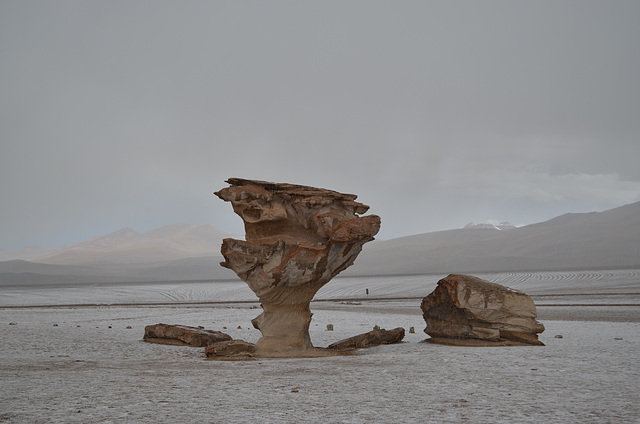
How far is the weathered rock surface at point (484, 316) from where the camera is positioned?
1200cm

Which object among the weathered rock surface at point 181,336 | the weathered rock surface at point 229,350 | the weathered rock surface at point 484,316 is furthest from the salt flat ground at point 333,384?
the weathered rock surface at point 181,336

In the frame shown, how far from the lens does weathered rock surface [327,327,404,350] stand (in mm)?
12750

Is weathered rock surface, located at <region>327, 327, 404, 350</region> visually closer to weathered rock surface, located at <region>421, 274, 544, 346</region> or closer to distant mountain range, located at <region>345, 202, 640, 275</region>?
weathered rock surface, located at <region>421, 274, 544, 346</region>

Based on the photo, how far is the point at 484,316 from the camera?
12.1 meters

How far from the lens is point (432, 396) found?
Answer: 664 centimetres

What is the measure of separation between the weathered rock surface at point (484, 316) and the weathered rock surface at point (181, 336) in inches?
214

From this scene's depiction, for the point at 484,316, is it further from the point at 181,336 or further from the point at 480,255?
the point at 480,255

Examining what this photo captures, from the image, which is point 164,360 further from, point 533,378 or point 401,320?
point 401,320

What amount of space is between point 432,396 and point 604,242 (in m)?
107

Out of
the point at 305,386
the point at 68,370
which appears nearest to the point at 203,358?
the point at 68,370

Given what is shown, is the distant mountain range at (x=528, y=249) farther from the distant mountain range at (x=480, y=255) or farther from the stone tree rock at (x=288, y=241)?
the stone tree rock at (x=288, y=241)

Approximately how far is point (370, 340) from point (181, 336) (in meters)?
4.62

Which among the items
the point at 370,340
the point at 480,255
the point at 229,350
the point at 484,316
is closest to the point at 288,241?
the point at 229,350

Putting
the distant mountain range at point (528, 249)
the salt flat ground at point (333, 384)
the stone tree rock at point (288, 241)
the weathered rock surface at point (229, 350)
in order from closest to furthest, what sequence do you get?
1. the salt flat ground at point (333, 384)
2. the weathered rock surface at point (229, 350)
3. the stone tree rock at point (288, 241)
4. the distant mountain range at point (528, 249)
